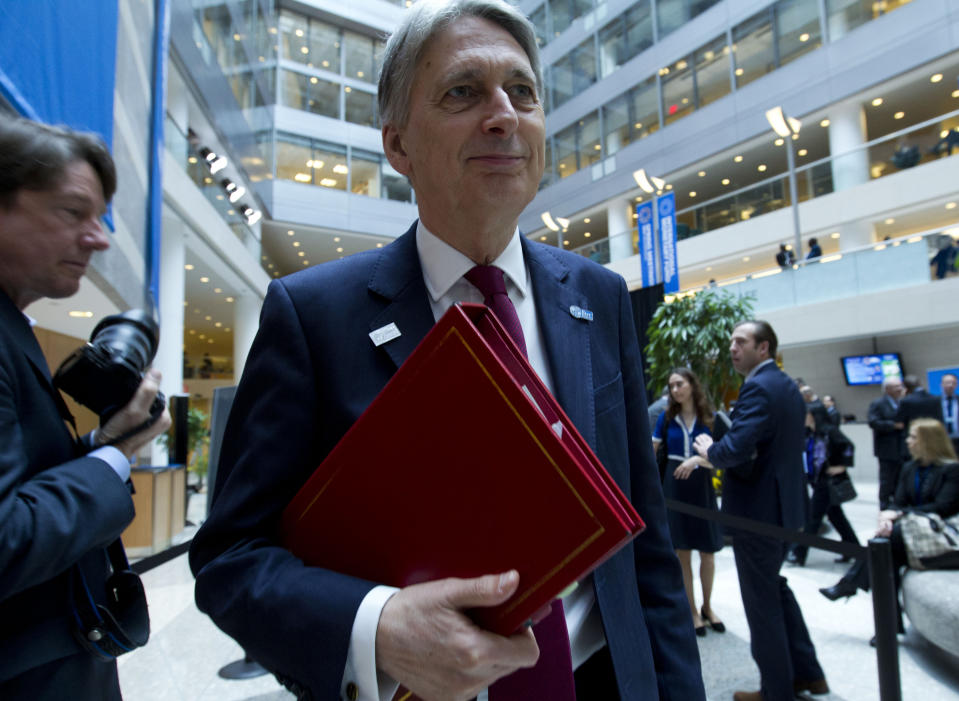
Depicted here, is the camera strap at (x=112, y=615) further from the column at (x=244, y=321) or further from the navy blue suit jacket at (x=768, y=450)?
the column at (x=244, y=321)

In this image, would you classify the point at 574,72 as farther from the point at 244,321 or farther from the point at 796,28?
the point at 244,321

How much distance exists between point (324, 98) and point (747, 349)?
2746cm

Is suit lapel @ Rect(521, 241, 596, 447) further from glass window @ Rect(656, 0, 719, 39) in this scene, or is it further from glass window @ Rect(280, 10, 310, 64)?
glass window @ Rect(280, 10, 310, 64)

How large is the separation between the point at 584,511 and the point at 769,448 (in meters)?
3.48

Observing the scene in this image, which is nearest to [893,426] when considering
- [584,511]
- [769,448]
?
[769,448]

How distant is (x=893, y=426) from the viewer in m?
8.07

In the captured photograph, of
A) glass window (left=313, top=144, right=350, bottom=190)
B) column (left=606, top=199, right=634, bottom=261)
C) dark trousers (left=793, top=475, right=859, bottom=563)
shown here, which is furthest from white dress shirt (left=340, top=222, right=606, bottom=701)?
glass window (left=313, top=144, right=350, bottom=190)

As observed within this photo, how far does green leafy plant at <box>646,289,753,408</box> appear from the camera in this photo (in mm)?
7367

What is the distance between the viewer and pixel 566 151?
84.5ft

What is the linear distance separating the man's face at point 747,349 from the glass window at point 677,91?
1910 centimetres

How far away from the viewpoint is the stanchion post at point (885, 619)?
1.98 m

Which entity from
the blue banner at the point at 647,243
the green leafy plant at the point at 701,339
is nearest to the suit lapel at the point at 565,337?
the green leafy plant at the point at 701,339

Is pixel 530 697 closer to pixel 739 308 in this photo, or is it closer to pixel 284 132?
pixel 739 308

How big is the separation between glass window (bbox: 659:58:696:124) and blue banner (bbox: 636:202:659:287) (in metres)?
9.89
